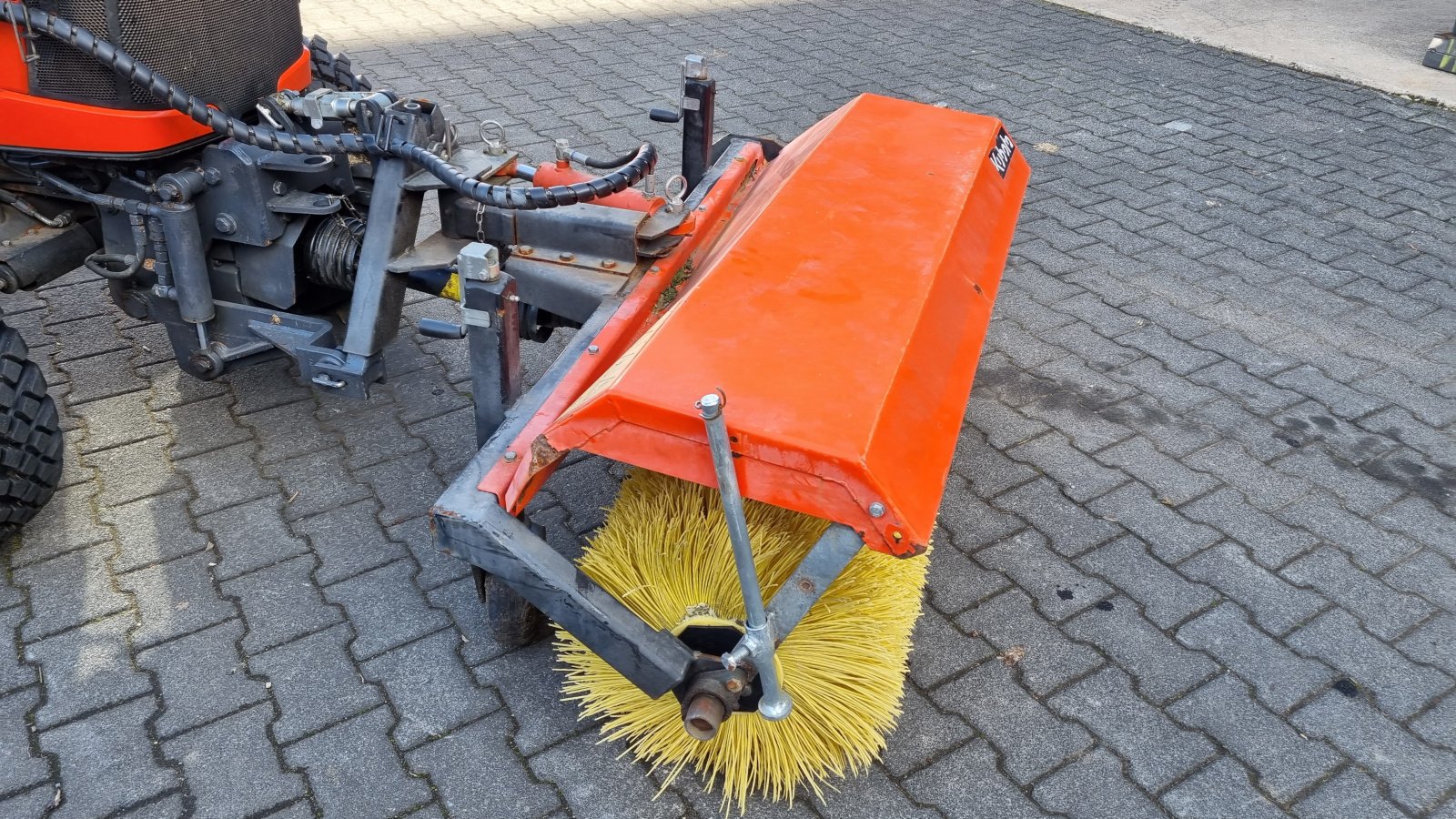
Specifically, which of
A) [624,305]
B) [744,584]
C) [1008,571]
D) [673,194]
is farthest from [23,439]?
[1008,571]

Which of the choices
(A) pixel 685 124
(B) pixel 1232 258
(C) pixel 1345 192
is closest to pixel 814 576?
(A) pixel 685 124

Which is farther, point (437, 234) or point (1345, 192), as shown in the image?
point (1345, 192)

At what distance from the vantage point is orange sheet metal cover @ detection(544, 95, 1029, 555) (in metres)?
1.83

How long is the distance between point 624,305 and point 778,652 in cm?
86

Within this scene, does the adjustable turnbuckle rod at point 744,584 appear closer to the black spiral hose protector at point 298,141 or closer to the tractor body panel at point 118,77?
the black spiral hose protector at point 298,141

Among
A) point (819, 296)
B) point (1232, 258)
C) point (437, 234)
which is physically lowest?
point (1232, 258)

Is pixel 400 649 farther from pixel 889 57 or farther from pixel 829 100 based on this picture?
pixel 889 57

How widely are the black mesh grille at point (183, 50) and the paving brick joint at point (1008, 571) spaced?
0.94 m

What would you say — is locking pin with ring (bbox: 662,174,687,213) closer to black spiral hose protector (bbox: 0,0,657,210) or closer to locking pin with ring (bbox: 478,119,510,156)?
black spiral hose protector (bbox: 0,0,657,210)

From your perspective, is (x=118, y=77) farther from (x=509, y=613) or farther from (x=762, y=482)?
(x=762, y=482)

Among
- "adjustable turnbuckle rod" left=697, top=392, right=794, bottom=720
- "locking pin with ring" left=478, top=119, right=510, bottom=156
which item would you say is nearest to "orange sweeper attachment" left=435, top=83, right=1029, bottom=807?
"adjustable turnbuckle rod" left=697, top=392, right=794, bottom=720

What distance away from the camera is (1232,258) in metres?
4.40

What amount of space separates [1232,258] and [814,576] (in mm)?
3180

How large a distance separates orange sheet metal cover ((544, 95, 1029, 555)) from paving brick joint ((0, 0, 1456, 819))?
0.73 meters
